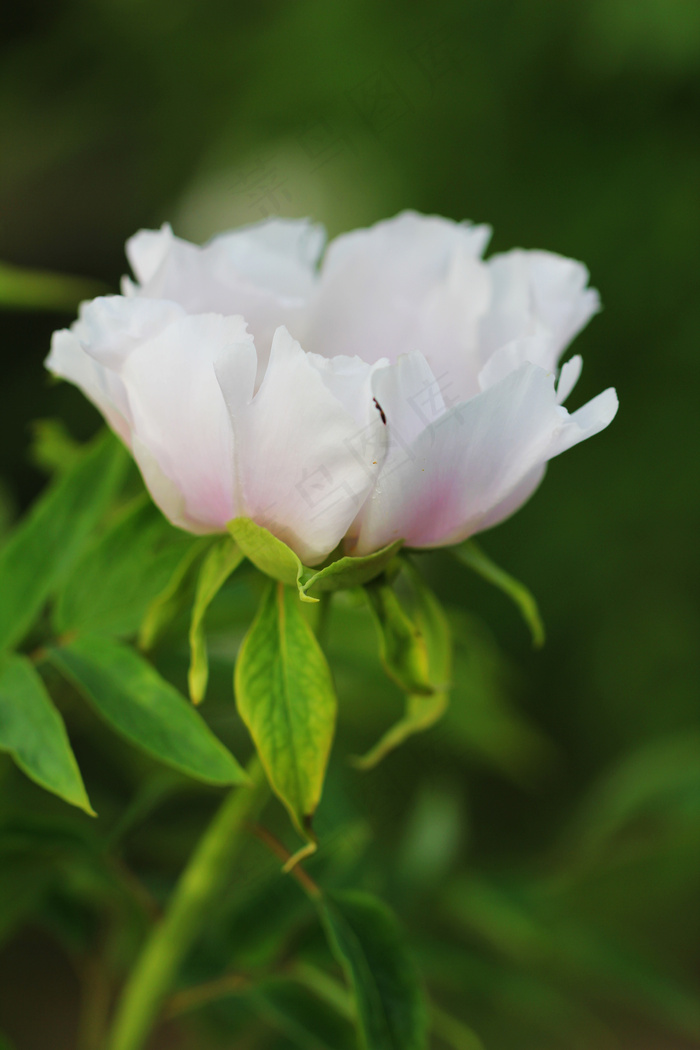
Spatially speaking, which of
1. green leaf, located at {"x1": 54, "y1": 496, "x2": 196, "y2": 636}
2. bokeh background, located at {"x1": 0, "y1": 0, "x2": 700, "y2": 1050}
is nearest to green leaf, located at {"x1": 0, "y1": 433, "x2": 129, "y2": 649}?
green leaf, located at {"x1": 54, "y1": 496, "x2": 196, "y2": 636}

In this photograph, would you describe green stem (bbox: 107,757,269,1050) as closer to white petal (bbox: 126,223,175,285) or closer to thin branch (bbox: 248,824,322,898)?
thin branch (bbox: 248,824,322,898)

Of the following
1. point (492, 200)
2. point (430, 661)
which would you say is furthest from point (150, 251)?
point (492, 200)

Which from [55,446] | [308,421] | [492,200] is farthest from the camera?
[492,200]

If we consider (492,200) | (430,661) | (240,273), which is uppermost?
(240,273)

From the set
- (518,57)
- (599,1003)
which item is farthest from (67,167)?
(599,1003)

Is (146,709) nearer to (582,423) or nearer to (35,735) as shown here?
(35,735)

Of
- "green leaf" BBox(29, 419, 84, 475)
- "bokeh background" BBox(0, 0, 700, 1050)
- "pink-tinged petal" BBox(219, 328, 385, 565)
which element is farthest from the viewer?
"bokeh background" BBox(0, 0, 700, 1050)
